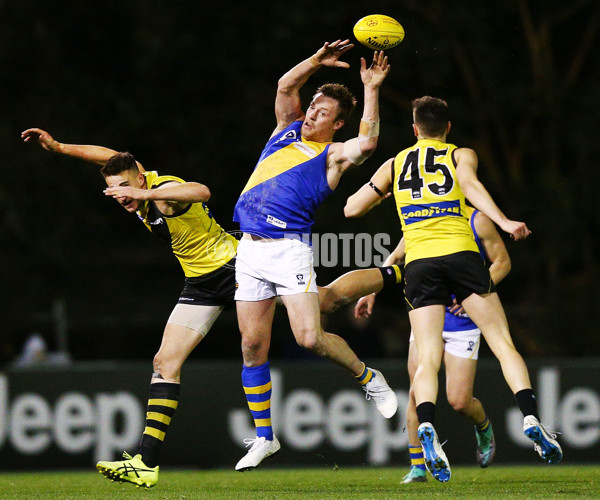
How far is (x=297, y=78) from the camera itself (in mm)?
7977

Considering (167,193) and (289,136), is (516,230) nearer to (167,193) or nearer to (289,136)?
(289,136)

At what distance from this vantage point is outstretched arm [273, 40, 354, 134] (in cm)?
783

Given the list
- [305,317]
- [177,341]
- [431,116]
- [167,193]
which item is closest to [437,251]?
[431,116]

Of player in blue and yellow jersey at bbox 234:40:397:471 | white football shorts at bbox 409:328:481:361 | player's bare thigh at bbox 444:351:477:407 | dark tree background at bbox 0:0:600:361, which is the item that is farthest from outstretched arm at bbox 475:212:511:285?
dark tree background at bbox 0:0:600:361

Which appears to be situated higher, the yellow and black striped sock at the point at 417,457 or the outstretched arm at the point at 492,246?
the outstretched arm at the point at 492,246

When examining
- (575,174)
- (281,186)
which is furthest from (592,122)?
(281,186)

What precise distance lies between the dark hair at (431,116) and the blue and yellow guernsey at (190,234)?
1780mm

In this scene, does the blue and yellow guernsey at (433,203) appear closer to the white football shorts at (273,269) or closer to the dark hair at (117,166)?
the white football shorts at (273,269)

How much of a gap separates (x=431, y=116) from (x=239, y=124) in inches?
427

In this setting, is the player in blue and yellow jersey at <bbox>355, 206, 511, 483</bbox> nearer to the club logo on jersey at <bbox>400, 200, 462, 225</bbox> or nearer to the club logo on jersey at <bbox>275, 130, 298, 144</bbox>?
the club logo on jersey at <bbox>400, 200, 462, 225</bbox>

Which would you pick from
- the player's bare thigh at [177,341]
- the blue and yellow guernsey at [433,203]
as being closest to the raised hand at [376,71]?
the blue and yellow guernsey at [433,203]

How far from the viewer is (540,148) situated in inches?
696

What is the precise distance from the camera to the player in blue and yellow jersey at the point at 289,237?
755 centimetres

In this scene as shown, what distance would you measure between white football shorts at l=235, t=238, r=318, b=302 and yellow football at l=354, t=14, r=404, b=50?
5.05 ft
